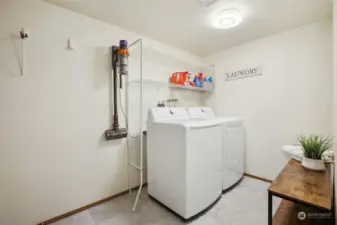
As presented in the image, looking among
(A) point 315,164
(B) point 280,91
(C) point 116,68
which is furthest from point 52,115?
(B) point 280,91

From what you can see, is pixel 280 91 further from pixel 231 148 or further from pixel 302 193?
pixel 302 193

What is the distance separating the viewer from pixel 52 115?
166cm

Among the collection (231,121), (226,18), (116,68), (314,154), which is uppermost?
(226,18)

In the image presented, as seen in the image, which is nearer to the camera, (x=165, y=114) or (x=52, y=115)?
(x=52, y=115)

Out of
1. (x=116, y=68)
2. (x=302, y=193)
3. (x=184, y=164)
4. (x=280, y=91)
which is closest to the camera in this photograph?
(x=302, y=193)

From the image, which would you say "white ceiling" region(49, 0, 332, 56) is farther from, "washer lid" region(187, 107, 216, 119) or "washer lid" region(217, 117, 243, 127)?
"washer lid" region(217, 117, 243, 127)

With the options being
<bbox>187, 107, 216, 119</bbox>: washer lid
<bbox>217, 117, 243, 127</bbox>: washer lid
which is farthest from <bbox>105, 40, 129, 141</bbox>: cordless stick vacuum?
<bbox>217, 117, 243, 127</bbox>: washer lid

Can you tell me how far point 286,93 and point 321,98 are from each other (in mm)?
378

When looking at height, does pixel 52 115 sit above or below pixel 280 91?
below

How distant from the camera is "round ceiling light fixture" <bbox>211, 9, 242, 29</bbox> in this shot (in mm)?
1798

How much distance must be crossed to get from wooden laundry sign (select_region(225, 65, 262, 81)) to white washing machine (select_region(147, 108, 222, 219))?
1299mm

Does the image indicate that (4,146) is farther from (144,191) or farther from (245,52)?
(245,52)

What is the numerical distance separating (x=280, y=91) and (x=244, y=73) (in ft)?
2.05

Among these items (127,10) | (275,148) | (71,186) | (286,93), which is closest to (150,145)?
(71,186)
